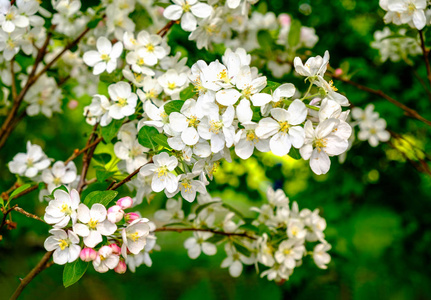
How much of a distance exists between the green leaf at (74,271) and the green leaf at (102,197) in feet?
0.41

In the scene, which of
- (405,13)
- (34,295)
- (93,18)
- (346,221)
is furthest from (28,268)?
(405,13)

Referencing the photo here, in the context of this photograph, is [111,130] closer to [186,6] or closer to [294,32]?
[186,6]

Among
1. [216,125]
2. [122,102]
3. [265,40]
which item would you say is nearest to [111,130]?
[122,102]

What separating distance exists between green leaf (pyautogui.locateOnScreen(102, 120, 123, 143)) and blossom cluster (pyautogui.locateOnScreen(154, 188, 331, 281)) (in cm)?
31

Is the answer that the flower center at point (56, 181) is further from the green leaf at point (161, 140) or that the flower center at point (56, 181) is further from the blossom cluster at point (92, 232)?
the green leaf at point (161, 140)

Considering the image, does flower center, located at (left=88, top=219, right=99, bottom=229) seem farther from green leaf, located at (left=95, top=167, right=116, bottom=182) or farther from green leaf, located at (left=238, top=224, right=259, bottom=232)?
green leaf, located at (left=238, top=224, right=259, bottom=232)

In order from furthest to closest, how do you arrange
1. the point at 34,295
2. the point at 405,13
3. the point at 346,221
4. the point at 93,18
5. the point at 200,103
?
1. the point at 34,295
2. the point at 346,221
3. the point at 93,18
4. the point at 405,13
5. the point at 200,103

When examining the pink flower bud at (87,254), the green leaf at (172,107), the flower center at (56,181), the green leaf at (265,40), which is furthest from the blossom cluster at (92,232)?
the green leaf at (265,40)

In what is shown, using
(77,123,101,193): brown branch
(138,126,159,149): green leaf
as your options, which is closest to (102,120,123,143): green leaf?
(77,123,101,193): brown branch

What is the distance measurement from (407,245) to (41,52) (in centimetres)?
181

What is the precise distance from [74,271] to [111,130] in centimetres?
41

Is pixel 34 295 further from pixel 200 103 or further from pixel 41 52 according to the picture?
pixel 200 103

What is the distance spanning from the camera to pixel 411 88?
6.83ft

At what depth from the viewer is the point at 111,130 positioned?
1.18m
